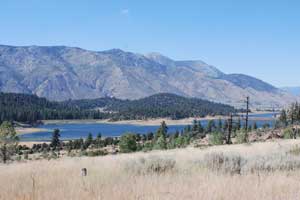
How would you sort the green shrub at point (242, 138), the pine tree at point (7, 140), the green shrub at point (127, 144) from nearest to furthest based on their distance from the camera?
the green shrub at point (242, 138) → the pine tree at point (7, 140) → the green shrub at point (127, 144)

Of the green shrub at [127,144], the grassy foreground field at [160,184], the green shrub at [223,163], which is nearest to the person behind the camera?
the grassy foreground field at [160,184]

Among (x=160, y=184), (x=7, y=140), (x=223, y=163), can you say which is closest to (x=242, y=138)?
(x=7, y=140)

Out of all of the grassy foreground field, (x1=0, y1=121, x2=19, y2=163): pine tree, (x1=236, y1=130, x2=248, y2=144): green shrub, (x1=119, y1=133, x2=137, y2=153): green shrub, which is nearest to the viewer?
the grassy foreground field

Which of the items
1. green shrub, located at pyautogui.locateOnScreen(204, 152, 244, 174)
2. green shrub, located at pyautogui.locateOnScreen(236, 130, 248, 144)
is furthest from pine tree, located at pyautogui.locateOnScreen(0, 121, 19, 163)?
green shrub, located at pyautogui.locateOnScreen(204, 152, 244, 174)

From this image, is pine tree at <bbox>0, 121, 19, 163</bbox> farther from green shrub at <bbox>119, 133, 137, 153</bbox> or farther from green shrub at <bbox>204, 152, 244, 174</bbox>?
green shrub at <bbox>204, 152, 244, 174</bbox>

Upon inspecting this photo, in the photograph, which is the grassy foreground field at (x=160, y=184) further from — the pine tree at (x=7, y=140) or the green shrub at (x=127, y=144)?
the green shrub at (x=127, y=144)

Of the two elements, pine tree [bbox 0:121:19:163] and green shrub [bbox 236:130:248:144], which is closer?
green shrub [bbox 236:130:248:144]

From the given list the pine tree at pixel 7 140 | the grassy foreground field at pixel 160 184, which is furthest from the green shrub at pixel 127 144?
the grassy foreground field at pixel 160 184

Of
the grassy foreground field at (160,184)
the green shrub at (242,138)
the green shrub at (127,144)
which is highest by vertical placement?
the grassy foreground field at (160,184)

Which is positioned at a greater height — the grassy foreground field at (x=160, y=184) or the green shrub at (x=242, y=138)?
the grassy foreground field at (x=160, y=184)

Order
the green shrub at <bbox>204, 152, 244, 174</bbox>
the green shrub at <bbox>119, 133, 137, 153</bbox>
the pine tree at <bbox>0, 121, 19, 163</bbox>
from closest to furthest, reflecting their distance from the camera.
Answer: the green shrub at <bbox>204, 152, 244, 174</bbox>
the pine tree at <bbox>0, 121, 19, 163</bbox>
the green shrub at <bbox>119, 133, 137, 153</bbox>

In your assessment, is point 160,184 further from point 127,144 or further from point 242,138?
point 127,144

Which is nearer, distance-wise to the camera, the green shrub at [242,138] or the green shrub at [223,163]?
the green shrub at [223,163]

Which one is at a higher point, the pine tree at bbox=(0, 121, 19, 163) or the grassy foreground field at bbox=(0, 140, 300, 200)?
the grassy foreground field at bbox=(0, 140, 300, 200)
